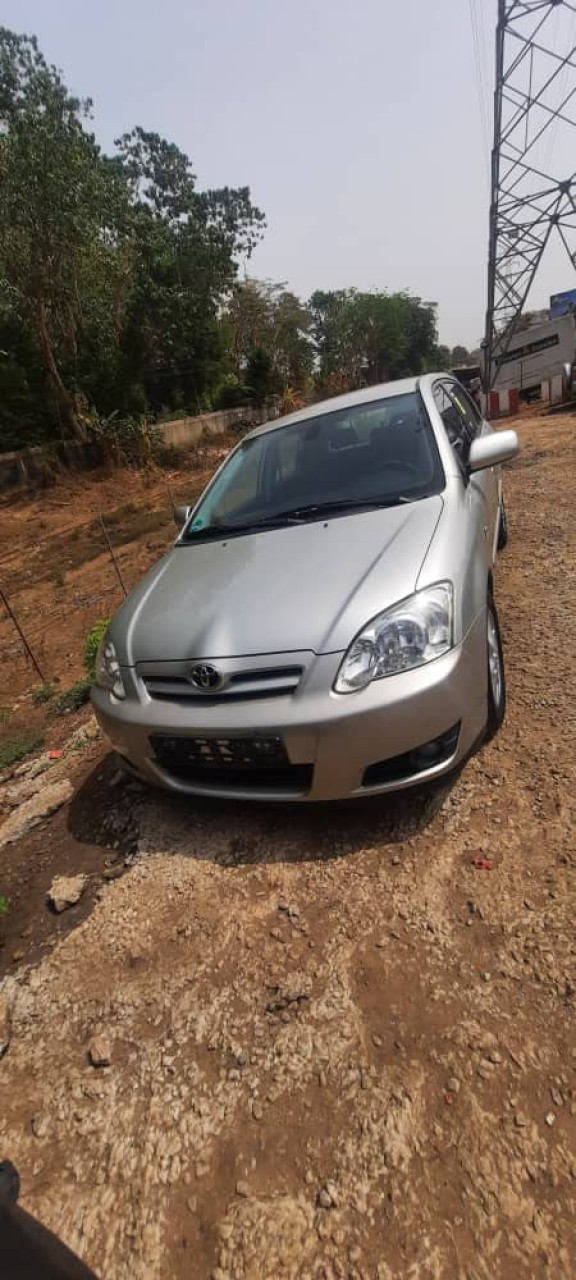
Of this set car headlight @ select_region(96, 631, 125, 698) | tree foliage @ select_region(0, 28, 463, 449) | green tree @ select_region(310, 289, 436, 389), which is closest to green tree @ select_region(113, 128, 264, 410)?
tree foliage @ select_region(0, 28, 463, 449)

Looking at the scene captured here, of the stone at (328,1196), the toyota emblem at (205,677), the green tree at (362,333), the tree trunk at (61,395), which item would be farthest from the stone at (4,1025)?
the green tree at (362,333)

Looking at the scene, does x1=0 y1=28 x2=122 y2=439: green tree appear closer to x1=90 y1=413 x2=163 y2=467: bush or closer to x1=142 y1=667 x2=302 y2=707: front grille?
x1=90 y1=413 x2=163 y2=467: bush

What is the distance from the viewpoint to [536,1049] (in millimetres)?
1412

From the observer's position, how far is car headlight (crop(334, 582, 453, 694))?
5.99ft

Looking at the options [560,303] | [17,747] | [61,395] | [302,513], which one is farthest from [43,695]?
[560,303]

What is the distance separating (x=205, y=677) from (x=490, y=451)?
5.72 feet

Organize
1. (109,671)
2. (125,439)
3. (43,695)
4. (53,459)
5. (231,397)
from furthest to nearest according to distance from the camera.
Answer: (231,397)
(125,439)
(53,459)
(43,695)
(109,671)

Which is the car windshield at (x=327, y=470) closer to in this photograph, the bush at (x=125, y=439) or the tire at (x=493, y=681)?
the tire at (x=493, y=681)

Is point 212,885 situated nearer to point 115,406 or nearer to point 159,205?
point 115,406

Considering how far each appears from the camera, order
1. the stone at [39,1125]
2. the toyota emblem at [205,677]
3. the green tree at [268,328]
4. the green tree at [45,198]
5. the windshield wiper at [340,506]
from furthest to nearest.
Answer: the green tree at [268,328]
the green tree at [45,198]
the windshield wiper at [340,506]
the toyota emblem at [205,677]
the stone at [39,1125]

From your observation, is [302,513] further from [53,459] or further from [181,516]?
[53,459]

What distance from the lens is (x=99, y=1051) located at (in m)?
1.59

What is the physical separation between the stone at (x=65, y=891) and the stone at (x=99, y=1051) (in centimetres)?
56

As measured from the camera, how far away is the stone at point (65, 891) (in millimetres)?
2104
